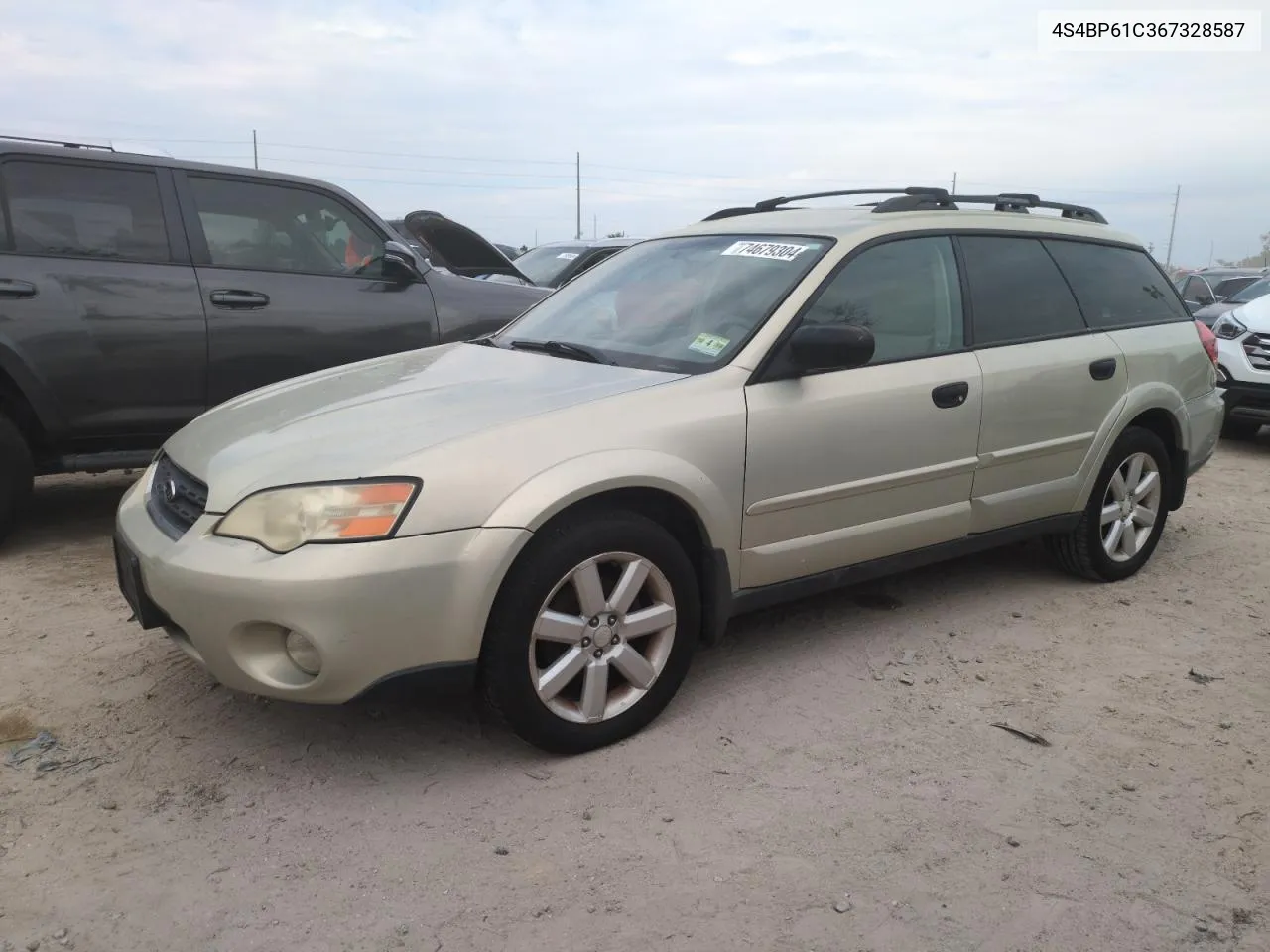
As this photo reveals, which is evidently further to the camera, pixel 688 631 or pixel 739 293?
pixel 739 293

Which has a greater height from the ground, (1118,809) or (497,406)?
(497,406)

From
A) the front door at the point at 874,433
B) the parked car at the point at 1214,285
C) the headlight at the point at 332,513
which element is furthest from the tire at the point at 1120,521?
the parked car at the point at 1214,285

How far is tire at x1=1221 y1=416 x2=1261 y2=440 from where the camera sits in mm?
8906

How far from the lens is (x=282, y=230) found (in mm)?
5297

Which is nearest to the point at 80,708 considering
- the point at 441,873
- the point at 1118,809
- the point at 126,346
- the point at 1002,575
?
the point at 441,873

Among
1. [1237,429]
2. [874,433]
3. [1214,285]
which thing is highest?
[874,433]

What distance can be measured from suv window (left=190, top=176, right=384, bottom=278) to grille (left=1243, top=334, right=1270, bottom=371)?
711 cm

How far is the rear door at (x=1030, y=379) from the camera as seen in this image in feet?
13.1

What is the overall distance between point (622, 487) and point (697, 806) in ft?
2.94

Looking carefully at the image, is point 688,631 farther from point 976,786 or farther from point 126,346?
point 126,346

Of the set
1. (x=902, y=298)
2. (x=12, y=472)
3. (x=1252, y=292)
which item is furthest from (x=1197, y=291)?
(x=12, y=472)

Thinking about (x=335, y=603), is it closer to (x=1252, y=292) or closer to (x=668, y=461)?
(x=668, y=461)

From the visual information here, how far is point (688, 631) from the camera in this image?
316 cm

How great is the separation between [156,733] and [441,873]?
117 centimetres
